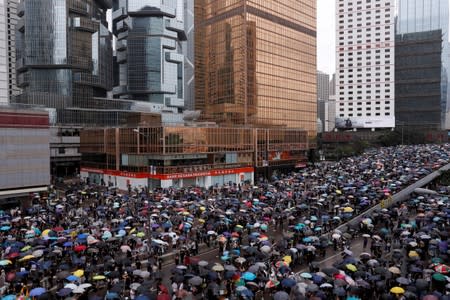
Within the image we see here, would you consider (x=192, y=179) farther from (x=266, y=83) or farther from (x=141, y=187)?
(x=266, y=83)

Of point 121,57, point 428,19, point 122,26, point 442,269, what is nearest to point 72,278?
point 442,269

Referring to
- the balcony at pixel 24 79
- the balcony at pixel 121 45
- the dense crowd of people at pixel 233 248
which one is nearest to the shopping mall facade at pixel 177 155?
the dense crowd of people at pixel 233 248

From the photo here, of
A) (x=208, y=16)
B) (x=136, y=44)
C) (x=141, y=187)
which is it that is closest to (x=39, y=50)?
(x=136, y=44)

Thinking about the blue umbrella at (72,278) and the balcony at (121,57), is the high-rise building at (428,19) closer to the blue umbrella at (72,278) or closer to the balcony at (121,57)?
the balcony at (121,57)

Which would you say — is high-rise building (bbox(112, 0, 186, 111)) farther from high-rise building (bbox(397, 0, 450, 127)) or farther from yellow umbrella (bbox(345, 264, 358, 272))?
yellow umbrella (bbox(345, 264, 358, 272))

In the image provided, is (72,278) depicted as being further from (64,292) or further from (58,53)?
(58,53)

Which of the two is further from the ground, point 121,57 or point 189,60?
point 189,60

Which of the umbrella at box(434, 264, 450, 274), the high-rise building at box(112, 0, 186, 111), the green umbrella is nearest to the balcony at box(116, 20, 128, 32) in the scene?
the high-rise building at box(112, 0, 186, 111)

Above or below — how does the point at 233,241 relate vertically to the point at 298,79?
below
